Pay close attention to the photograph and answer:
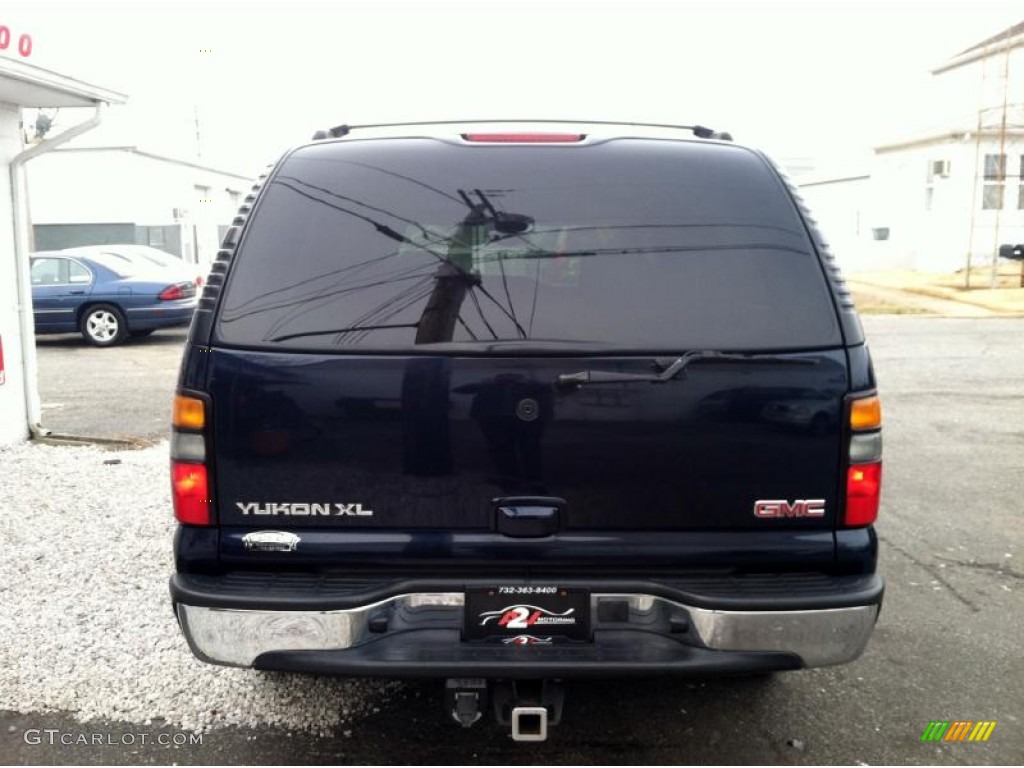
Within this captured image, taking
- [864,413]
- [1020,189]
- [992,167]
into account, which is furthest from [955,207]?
[864,413]

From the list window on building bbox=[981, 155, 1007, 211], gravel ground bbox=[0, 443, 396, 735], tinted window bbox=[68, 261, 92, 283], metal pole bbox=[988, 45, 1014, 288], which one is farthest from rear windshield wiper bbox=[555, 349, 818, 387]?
window on building bbox=[981, 155, 1007, 211]

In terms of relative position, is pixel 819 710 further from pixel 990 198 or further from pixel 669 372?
pixel 990 198

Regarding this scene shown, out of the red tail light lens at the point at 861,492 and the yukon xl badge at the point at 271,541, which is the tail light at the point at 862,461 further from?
the yukon xl badge at the point at 271,541

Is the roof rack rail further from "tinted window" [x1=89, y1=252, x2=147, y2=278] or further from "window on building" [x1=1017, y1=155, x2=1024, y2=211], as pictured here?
"window on building" [x1=1017, y1=155, x2=1024, y2=211]

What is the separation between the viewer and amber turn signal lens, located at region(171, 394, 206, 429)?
2.54m

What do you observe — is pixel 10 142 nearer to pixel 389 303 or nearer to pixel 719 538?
pixel 389 303

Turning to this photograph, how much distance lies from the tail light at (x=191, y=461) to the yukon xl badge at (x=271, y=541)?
0.43 feet

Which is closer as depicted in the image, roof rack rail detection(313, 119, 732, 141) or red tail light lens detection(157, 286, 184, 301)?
roof rack rail detection(313, 119, 732, 141)

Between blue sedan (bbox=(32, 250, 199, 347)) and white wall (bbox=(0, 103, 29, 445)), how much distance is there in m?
6.86

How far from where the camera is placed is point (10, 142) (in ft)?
21.8

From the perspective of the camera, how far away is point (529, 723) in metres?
2.54

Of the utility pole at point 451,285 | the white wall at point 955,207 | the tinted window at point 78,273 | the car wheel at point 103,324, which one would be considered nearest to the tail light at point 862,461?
the utility pole at point 451,285

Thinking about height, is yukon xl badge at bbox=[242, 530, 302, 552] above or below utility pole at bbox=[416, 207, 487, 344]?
below

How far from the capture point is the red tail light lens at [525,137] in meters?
2.77
